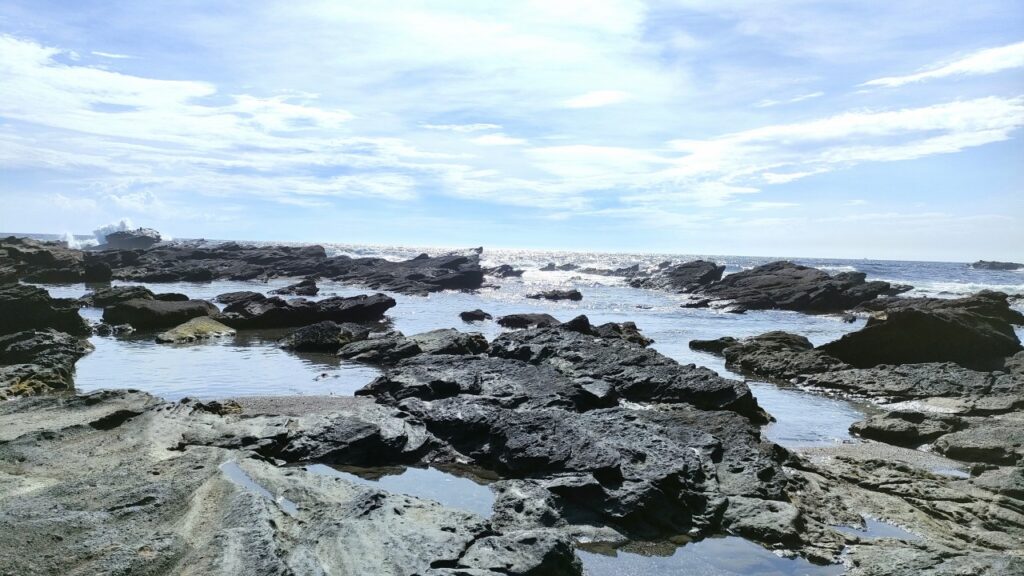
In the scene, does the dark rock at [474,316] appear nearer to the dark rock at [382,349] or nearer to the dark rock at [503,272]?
the dark rock at [382,349]

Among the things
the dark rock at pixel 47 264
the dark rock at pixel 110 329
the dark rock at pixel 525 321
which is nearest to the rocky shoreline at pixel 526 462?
the dark rock at pixel 110 329

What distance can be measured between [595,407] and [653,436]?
3.10 meters

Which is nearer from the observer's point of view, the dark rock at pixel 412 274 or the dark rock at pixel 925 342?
the dark rock at pixel 925 342

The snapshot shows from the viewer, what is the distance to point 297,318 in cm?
2747

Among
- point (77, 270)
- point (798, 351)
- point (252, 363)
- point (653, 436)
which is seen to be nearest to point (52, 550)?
point (653, 436)

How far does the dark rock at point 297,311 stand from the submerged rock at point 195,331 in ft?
Result: 4.44

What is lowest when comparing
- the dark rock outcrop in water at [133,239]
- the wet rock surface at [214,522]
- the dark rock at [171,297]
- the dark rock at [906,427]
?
the dark rock at [906,427]

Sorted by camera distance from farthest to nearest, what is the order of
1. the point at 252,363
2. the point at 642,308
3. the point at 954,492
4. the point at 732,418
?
the point at 642,308, the point at 252,363, the point at 732,418, the point at 954,492

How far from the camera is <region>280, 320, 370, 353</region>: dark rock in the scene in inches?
842

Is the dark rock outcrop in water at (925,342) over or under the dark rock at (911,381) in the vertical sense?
over

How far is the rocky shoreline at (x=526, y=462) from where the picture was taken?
19.9 feet

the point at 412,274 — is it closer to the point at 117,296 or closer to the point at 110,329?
the point at 117,296

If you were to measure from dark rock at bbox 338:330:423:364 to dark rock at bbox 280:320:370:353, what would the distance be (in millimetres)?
603

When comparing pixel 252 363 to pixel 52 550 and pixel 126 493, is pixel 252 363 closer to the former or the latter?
pixel 126 493
